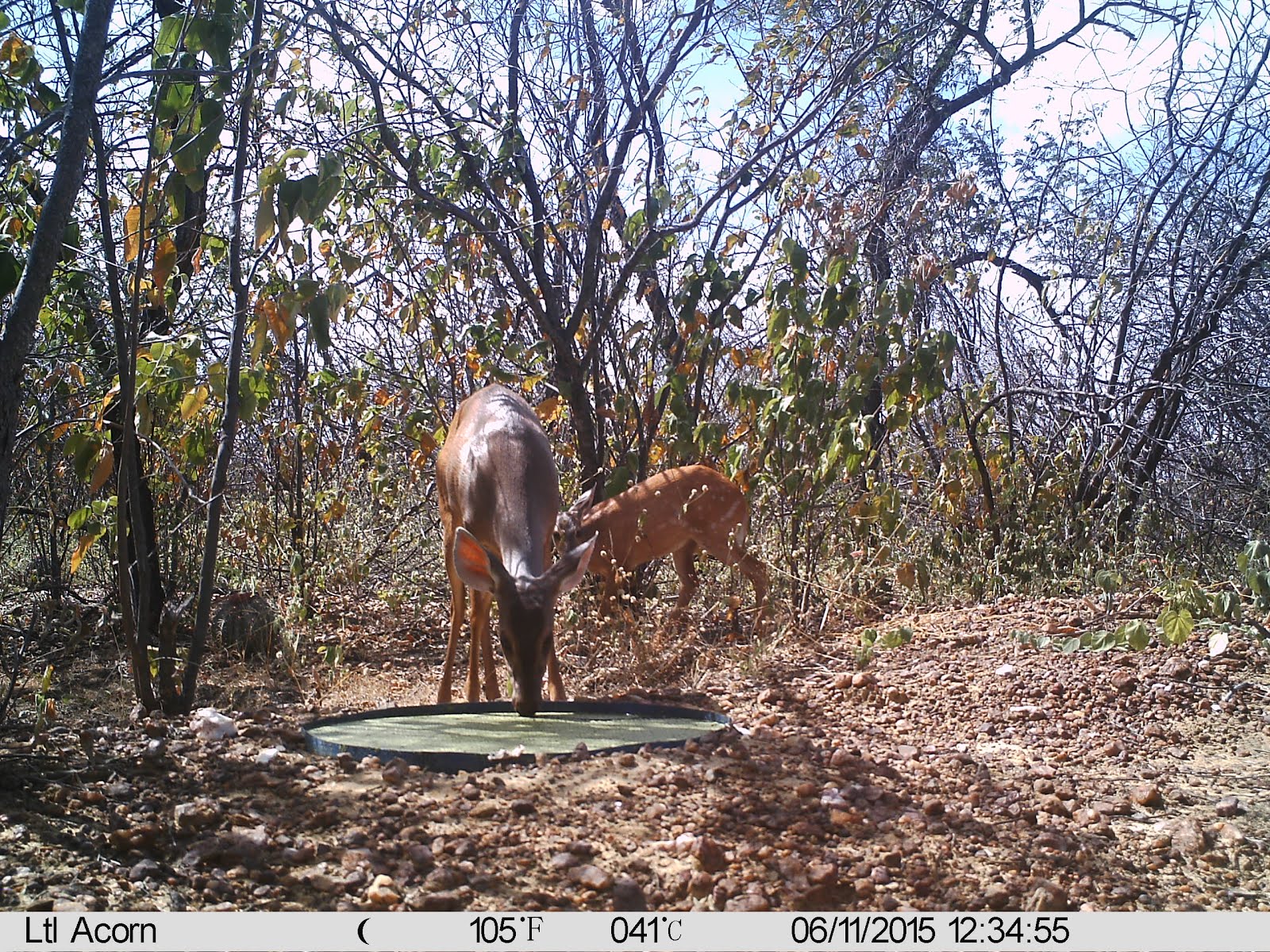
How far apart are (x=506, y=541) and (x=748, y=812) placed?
2.46 m

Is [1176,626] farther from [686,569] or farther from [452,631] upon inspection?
[686,569]

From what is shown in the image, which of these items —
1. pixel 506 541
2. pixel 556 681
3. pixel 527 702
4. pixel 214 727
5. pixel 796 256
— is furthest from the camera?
pixel 796 256

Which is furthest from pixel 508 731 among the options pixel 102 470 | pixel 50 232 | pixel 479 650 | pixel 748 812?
pixel 50 232

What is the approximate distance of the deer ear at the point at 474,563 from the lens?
5.08 metres

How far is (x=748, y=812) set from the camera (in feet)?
11.0

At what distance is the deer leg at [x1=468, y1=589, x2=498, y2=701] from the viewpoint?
612cm

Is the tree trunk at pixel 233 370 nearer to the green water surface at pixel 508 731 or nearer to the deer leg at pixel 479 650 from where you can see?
the green water surface at pixel 508 731

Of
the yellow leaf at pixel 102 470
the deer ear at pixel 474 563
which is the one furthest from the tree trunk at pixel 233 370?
the deer ear at pixel 474 563

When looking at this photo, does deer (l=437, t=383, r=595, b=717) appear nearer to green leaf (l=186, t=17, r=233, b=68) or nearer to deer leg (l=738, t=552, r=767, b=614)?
deer leg (l=738, t=552, r=767, b=614)

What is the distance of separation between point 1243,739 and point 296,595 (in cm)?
542

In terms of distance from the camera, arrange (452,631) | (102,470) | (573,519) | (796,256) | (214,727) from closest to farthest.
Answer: (214,727) < (102,470) < (796,256) < (452,631) < (573,519)

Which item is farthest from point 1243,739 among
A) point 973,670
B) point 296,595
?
point 296,595

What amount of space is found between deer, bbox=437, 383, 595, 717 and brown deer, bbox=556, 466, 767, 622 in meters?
0.84

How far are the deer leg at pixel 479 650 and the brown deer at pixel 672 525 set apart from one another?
935 mm
